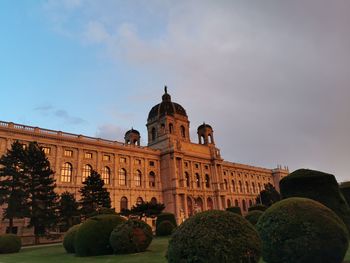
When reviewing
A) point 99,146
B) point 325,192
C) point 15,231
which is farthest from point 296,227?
point 99,146

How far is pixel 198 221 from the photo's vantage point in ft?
31.6

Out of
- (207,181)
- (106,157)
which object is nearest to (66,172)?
(106,157)

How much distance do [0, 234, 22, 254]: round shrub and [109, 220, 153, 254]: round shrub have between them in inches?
469

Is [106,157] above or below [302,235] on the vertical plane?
above

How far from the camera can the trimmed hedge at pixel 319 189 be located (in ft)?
55.3

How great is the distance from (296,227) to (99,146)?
47679 millimetres

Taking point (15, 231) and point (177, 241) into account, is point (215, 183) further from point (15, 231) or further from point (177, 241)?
point (177, 241)

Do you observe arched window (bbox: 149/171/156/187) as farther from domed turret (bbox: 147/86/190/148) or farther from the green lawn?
the green lawn

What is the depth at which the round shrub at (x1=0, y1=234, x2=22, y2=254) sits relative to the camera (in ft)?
79.4

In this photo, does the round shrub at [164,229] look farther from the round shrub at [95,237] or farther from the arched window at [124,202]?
the arched window at [124,202]

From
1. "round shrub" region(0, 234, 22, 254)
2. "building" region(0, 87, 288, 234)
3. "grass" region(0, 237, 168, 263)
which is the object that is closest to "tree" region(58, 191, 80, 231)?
"building" region(0, 87, 288, 234)

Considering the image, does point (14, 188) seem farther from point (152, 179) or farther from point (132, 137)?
point (132, 137)

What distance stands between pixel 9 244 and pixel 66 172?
81.6ft

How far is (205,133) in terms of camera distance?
7938cm
